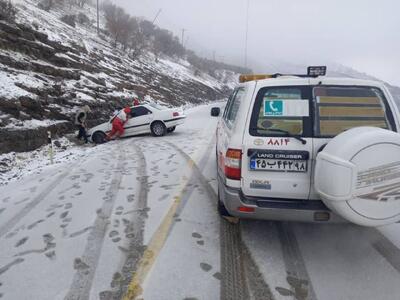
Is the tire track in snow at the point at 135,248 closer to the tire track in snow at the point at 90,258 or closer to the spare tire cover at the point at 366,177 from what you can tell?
the tire track in snow at the point at 90,258

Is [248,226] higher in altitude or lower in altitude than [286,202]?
lower

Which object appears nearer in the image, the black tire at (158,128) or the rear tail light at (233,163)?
the rear tail light at (233,163)

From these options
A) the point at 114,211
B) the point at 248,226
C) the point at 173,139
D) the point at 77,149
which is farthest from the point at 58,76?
the point at 248,226

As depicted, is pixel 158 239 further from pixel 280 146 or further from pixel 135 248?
pixel 280 146

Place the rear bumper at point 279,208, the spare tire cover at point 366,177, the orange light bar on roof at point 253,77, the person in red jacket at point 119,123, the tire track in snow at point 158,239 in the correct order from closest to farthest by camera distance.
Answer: the spare tire cover at point 366,177 < the tire track in snow at point 158,239 < the rear bumper at point 279,208 < the orange light bar on roof at point 253,77 < the person in red jacket at point 119,123

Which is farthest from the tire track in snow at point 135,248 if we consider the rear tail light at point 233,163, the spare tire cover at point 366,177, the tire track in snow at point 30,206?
the spare tire cover at point 366,177

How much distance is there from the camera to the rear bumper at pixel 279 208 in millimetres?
3514

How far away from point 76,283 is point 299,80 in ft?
10.6

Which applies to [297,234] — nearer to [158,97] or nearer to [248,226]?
[248,226]

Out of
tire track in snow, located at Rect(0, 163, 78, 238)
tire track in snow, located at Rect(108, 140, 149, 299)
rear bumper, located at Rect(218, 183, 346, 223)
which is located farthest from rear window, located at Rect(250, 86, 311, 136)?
tire track in snow, located at Rect(0, 163, 78, 238)

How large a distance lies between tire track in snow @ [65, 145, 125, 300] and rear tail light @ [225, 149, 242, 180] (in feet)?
5.98

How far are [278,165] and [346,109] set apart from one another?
0.97 m

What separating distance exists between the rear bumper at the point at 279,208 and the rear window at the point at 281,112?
2.40 ft

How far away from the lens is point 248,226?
455 centimetres
